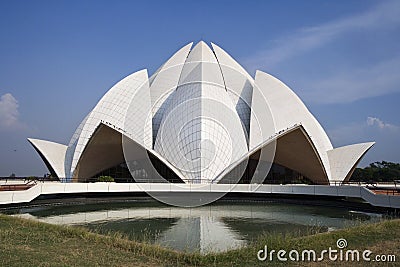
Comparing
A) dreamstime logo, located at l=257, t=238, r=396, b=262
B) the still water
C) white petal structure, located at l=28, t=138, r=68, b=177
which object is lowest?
the still water

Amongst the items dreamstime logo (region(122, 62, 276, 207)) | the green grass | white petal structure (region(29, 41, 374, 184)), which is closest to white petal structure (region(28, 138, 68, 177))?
white petal structure (region(29, 41, 374, 184))

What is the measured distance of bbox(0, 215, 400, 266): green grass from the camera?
6.61 metres

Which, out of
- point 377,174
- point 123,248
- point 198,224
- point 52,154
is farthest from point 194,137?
point 377,174

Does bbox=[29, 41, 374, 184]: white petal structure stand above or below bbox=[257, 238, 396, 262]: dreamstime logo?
above

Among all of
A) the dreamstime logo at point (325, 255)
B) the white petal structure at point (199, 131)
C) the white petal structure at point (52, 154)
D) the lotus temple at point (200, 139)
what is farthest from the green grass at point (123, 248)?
the white petal structure at point (52, 154)

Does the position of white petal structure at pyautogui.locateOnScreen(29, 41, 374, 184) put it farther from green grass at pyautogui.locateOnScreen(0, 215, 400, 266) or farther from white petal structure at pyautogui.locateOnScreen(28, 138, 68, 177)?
green grass at pyautogui.locateOnScreen(0, 215, 400, 266)

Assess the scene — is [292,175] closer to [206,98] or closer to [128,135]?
[206,98]

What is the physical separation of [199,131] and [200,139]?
2.39 ft

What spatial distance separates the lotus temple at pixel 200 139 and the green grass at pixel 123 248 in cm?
1488

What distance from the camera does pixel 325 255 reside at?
7266mm

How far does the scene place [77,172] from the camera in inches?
1196

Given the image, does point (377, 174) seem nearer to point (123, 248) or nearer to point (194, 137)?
point (194, 137)

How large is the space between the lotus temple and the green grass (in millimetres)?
14876

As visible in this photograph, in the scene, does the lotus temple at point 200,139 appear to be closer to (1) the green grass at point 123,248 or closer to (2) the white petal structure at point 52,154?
(2) the white petal structure at point 52,154
